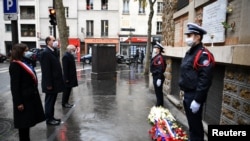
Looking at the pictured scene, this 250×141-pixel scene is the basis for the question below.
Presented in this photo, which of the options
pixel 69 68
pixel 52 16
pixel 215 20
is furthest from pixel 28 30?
pixel 215 20

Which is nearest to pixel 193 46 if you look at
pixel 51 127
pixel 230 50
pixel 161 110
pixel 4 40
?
pixel 230 50

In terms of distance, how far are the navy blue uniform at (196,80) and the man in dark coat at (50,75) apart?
10.0 ft

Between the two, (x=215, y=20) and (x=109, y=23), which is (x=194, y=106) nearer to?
(x=215, y=20)

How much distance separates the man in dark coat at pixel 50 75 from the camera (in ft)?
19.3

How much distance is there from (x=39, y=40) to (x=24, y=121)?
36.8 m

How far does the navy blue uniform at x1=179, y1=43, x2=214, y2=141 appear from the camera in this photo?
3.79m

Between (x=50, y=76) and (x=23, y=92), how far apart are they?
4.59 feet

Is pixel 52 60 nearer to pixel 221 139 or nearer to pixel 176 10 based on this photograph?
pixel 221 139

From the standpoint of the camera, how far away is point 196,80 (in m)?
4.03

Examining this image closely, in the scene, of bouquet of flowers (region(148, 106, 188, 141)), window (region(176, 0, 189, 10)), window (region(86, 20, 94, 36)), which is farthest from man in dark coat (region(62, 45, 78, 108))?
window (region(86, 20, 94, 36))

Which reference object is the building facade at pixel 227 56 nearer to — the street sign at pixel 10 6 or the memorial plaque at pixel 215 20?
the memorial plaque at pixel 215 20

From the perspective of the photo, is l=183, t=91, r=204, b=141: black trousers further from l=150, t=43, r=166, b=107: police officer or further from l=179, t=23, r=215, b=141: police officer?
l=150, t=43, r=166, b=107: police officer

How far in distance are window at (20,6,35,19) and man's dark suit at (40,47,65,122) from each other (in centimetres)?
3697

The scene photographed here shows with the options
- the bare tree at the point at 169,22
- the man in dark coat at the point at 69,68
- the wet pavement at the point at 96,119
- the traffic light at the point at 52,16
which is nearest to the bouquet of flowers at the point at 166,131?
the wet pavement at the point at 96,119
